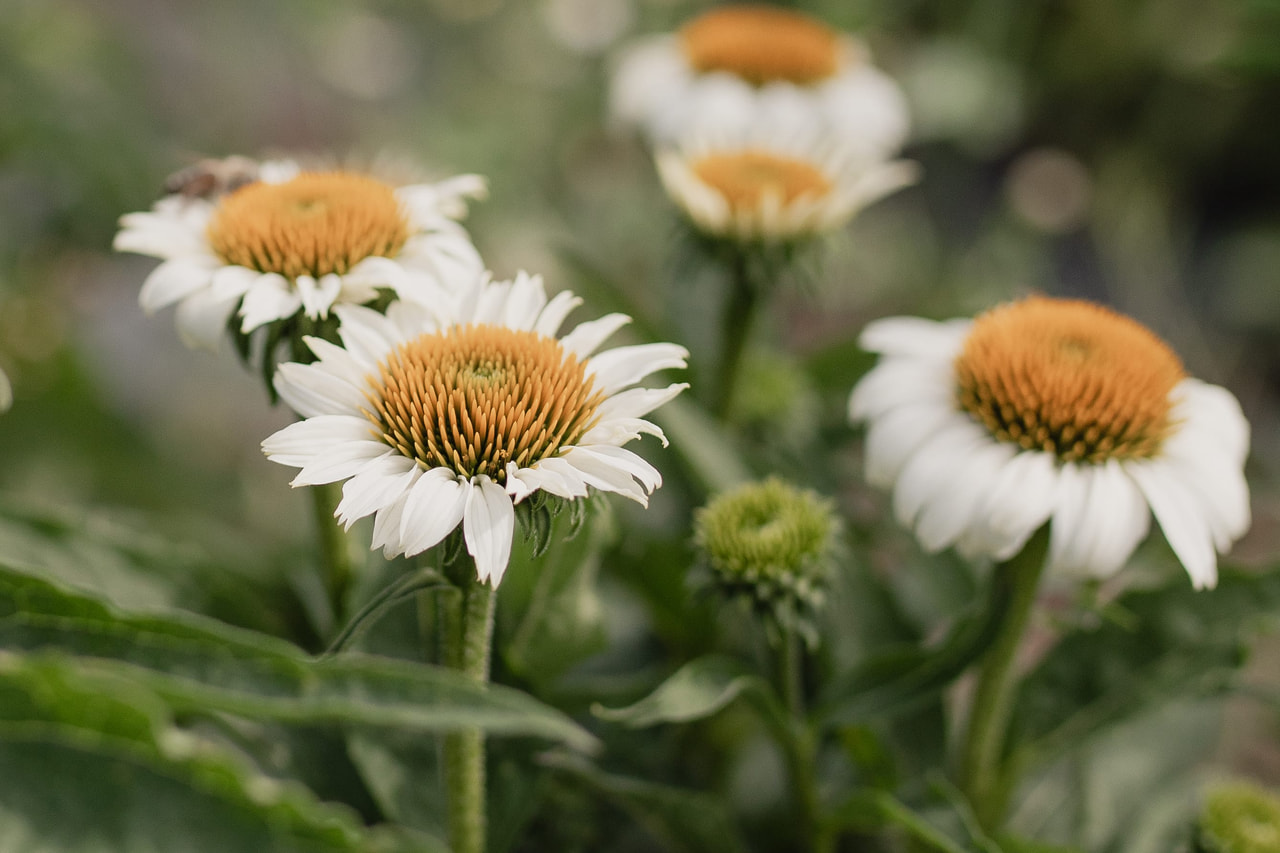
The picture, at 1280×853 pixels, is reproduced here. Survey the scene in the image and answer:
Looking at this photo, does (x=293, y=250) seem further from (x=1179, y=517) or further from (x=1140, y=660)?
(x=1140, y=660)

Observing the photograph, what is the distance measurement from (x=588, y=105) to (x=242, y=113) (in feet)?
2.54

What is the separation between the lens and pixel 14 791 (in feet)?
1.43

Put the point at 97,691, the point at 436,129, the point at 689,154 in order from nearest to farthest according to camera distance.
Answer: the point at 97,691 < the point at 689,154 < the point at 436,129

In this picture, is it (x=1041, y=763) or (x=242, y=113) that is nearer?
(x=1041, y=763)

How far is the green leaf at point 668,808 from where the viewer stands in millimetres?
740

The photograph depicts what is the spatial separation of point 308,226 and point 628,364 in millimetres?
231

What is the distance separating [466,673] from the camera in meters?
0.61

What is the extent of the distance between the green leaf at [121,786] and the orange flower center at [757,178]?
0.71m

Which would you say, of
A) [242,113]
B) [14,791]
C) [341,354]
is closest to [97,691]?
[14,791]

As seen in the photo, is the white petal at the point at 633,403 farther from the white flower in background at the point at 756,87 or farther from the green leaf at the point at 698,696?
the white flower in background at the point at 756,87

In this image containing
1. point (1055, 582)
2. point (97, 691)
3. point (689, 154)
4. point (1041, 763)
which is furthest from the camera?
point (689, 154)

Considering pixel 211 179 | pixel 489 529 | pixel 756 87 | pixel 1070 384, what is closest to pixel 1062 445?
pixel 1070 384

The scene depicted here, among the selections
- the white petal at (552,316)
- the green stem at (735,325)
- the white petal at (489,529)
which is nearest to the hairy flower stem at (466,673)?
the white petal at (489,529)

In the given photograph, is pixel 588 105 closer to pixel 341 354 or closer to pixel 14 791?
pixel 341 354
